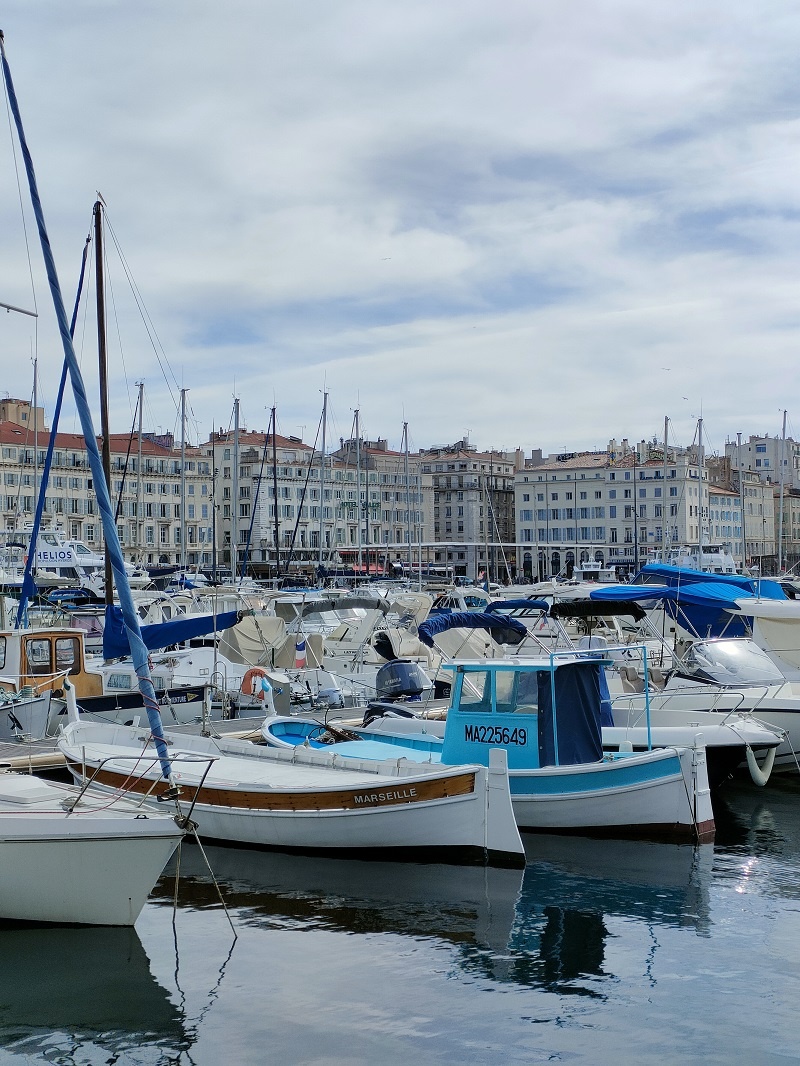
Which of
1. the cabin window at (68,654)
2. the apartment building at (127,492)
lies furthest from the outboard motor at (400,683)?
the apartment building at (127,492)

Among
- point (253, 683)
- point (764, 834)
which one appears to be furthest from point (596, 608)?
point (253, 683)

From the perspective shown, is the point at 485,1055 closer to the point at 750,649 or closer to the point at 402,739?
the point at 402,739

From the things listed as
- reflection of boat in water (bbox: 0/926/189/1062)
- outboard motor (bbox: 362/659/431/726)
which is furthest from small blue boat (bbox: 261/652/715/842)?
outboard motor (bbox: 362/659/431/726)

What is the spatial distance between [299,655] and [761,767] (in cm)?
1415

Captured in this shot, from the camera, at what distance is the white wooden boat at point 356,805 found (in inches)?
624

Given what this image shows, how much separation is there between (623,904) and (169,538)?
107 m

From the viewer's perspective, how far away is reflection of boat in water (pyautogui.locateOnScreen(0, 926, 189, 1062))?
36.1 feet

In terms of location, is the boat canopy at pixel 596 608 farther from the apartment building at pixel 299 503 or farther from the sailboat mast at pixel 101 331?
the apartment building at pixel 299 503

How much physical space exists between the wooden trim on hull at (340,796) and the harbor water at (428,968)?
879mm

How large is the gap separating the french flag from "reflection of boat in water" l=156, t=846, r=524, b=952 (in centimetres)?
1474

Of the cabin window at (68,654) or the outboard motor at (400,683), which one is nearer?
the cabin window at (68,654)

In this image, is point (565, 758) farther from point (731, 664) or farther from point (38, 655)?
point (38, 655)

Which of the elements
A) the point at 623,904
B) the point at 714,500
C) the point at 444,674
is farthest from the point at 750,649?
the point at 714,500

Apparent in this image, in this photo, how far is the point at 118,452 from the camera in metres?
115
